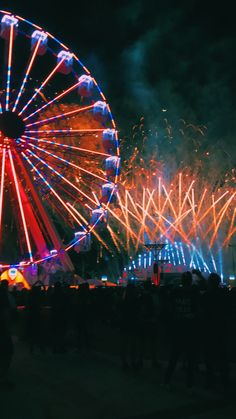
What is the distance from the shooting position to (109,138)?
22.6 m

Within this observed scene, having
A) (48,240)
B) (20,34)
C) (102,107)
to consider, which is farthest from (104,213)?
(20,34)

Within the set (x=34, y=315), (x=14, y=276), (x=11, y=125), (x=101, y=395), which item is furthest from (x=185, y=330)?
(x=14, y=276)

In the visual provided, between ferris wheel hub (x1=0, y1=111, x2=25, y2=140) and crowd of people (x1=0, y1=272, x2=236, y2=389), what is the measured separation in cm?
1089

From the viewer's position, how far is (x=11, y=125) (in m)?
20.2

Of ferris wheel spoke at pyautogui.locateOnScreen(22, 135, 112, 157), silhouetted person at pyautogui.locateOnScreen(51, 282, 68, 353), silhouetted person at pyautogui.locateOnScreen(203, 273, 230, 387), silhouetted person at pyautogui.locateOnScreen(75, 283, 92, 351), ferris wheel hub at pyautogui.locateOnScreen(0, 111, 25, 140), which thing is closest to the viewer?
silhouetted person at pyautogui.locateOnScreen(203, 273, 230, 387)

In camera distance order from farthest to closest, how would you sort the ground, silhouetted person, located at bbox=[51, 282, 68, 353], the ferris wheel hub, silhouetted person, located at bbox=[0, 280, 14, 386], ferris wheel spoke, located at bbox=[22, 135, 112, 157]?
1. ferris wheel spoke, located at bbox=[22, 135, 112, 157]
2. the ferris wheel hub
3. silhouetted person, located at bbox=[51, 282, 68, 353]
4. silhouetted person, located at bbox=[0, 280, 14, 386]
5. the ground

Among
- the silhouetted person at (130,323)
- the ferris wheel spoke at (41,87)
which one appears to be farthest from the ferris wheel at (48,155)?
the silhouetted person at (130,323)

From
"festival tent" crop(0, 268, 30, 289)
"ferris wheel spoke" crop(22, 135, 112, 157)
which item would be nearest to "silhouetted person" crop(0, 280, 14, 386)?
"ferris wheel spoke" crop(22, 135, 112, 157)

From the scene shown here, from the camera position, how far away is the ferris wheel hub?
20.1 meters

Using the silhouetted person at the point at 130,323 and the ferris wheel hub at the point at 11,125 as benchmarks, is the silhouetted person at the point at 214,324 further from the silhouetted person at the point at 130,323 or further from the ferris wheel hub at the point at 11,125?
the ferris wheel hub at the point at 11,125

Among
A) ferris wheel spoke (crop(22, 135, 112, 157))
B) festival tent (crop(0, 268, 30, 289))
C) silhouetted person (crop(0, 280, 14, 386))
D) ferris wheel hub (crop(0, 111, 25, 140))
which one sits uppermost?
ferris wheel hub (crop(0, 111, 25, 140))

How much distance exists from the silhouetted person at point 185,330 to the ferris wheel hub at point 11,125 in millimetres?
15120

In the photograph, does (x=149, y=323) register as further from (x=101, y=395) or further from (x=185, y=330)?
(x=101, y=395)

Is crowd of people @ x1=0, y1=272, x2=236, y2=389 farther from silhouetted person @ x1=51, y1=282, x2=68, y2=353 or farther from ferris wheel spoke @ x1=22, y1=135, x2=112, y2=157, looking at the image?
ferris wheel spoke @ x1=22, y1=135, x2=112, y2=157
